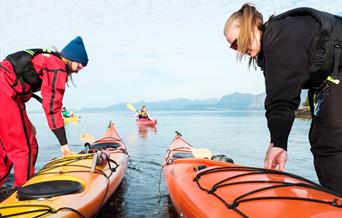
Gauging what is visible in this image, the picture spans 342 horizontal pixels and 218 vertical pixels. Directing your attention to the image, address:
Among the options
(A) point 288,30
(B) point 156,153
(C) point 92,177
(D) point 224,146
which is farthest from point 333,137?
(D) point 224,146

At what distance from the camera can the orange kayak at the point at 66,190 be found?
3156mm

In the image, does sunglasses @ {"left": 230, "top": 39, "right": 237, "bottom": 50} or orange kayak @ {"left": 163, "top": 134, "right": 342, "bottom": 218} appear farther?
sunglasses @ {"left": 230, "top": 39, "right": 237, "bottom": 50}

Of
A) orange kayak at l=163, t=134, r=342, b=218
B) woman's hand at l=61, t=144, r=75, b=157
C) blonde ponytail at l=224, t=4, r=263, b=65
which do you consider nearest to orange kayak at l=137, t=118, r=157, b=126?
woman's hand at l=61, t=144, r=75, b=157

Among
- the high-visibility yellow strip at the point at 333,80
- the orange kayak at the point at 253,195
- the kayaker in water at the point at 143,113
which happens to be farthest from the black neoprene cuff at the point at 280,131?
the kayaker in water at the point at 143,113

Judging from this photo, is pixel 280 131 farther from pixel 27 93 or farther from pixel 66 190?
pixel 27 93

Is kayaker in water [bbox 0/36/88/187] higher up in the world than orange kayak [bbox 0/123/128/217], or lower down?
higher up

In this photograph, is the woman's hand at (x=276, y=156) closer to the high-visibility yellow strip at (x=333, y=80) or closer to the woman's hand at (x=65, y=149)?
the high-visibility yellow strip at (x=333, y=80)

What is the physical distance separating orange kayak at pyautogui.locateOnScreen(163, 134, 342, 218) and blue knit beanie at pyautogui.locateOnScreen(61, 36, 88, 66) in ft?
7.13

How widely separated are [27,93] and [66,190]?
5.80 feet

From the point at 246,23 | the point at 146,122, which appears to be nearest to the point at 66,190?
the point at 246,23

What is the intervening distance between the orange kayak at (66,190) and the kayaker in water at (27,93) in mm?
383

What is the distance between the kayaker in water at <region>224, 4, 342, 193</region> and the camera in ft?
7.60

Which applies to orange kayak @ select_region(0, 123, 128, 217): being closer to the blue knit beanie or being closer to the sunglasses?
the blue knit beanie

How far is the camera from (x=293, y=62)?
7.58ft
